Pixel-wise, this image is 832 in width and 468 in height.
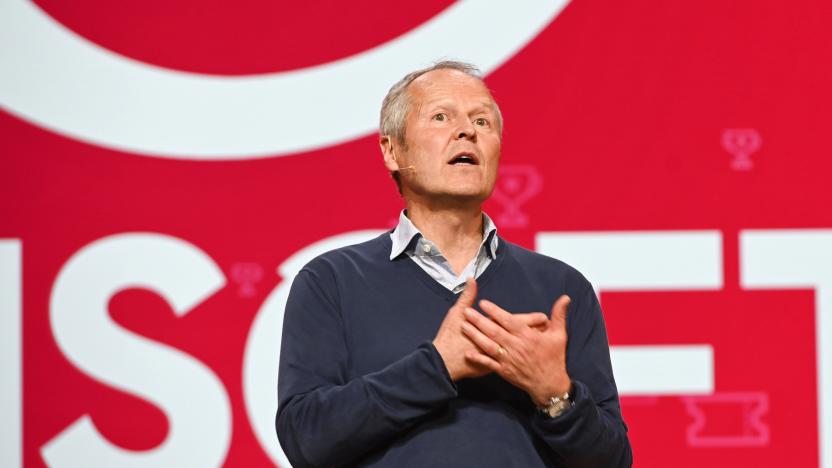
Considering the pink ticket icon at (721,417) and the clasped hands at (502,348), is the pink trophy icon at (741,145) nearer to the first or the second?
the pink ticket icon at (721,417)

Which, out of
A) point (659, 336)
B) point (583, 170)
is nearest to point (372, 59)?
point (583, 170)

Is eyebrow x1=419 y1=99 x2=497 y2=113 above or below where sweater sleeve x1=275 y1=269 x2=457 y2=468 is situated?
above

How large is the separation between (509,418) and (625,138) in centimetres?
129

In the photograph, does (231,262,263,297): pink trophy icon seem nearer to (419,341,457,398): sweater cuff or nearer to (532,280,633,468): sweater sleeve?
(532,280,633,468): sweater sleeve

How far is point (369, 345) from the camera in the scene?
146cm

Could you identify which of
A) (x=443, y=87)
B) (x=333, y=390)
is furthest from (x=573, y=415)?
(x=443, y=87)

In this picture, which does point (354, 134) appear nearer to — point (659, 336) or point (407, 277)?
point (659, 336)

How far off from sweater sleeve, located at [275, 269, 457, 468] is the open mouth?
27 cm

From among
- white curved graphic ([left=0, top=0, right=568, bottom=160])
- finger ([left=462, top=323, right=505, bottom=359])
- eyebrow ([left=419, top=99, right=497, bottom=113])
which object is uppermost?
white curved graphic ([left=0, top=0, right=568, bottom=160])

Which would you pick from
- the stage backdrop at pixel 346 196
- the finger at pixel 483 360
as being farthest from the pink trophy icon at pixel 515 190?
the finger at pixel 483 360

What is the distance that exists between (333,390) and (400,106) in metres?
0.52

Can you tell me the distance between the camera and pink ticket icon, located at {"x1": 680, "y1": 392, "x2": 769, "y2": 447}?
2.54 meters

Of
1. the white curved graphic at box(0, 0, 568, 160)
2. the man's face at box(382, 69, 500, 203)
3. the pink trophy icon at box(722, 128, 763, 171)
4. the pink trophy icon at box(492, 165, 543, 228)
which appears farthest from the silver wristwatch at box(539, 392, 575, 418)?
the pink trophy icon at box(722, 128, 763, 171)

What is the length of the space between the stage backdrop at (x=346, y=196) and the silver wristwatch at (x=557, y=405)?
3.83 ft
